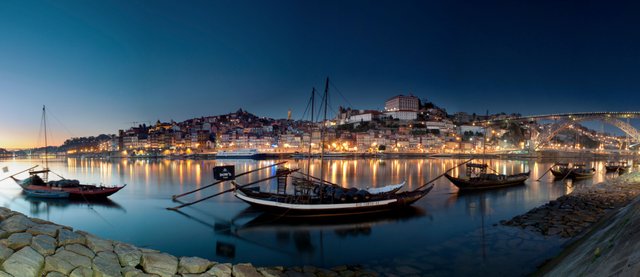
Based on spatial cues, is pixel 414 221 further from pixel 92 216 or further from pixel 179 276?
pixel 92 216

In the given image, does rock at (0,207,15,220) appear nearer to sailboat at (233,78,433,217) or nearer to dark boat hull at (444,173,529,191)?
sailboat at (233,78,433,217)

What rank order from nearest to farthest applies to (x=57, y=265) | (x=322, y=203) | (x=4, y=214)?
(x=57, y=265), (x=4, y=214), (x=322, y=203)

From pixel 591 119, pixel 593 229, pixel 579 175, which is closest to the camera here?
pixel 593 229

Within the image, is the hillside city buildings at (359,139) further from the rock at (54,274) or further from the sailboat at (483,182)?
the rock at (54,274)

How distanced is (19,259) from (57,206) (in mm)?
17434

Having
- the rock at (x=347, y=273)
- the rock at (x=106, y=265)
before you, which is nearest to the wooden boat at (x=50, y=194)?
the rock at (x=106, y=265)

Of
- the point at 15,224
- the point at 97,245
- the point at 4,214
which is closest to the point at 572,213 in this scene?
the point at 97,245

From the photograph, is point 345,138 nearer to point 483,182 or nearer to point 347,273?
point 483,182

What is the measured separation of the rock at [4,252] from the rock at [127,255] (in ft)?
4.62

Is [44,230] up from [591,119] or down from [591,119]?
down

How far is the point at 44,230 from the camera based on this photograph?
19.2 feet

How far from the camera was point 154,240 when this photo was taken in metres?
12.1

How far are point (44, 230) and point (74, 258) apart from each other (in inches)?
41.5

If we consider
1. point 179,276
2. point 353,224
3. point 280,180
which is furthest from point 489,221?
point 179,276
